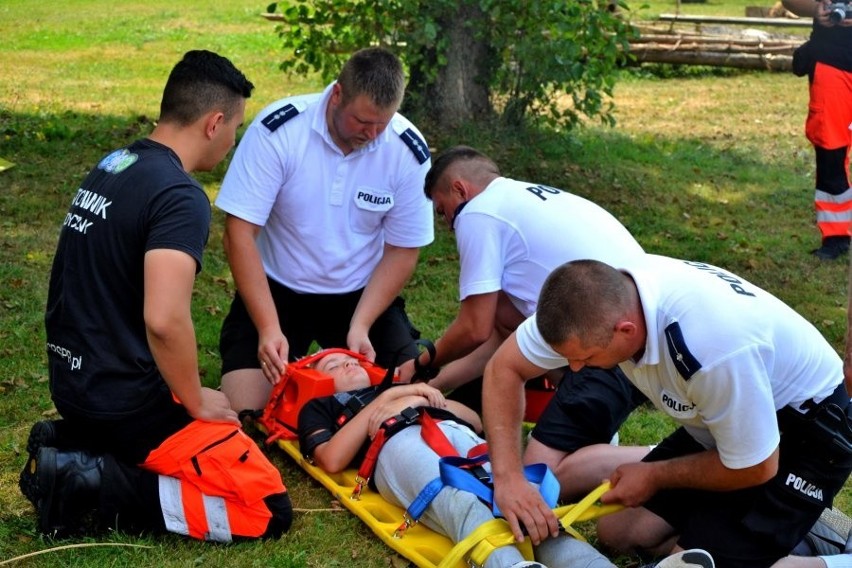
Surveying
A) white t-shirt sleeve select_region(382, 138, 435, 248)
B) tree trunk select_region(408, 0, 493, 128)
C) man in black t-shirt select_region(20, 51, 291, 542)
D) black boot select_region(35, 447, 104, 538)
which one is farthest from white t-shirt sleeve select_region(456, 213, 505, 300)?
tree trunk select_region(408, 0, 493, 128)

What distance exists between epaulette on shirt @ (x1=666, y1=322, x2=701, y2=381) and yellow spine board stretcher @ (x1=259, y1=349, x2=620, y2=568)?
2.11 ft

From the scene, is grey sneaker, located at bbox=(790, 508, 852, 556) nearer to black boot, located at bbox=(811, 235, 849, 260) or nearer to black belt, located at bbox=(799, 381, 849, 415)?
black belt, located at bbox=(799, 381, 849, 415)

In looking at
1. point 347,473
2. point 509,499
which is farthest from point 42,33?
point 509,499

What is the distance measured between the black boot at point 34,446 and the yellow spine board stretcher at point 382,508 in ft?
3.41

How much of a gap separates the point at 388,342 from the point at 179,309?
1879 mm

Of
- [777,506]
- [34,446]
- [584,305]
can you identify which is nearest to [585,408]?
[777,506]

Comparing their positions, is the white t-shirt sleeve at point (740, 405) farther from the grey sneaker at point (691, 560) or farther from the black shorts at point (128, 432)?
the black shorts at point (128, 432)

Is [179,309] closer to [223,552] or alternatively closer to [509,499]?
[223,552]

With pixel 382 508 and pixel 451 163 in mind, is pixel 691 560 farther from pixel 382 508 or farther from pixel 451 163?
pixel 451 163

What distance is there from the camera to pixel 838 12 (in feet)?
25.5

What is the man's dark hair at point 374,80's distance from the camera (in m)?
4.62

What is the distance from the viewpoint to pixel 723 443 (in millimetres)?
3211

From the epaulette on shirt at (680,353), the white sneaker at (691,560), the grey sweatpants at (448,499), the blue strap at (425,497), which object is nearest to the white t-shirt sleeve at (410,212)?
the grey sweatpants at (448,499)

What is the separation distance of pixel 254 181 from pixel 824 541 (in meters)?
2.79
